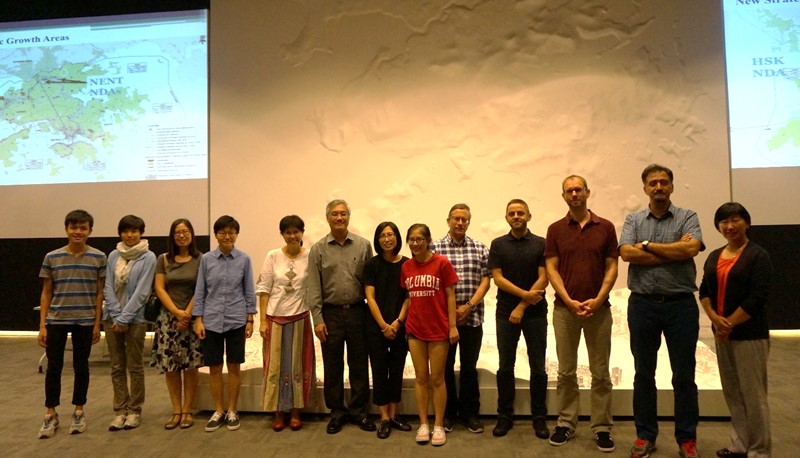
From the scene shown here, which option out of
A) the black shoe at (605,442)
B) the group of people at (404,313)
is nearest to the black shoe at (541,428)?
the group of people at (404,313)

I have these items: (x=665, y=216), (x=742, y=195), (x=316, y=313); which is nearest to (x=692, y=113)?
(x=742, y=195)

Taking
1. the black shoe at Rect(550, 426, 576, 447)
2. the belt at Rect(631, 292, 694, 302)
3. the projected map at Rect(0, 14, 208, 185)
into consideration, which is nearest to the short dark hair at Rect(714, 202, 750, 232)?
the belt at Rect(631, 292, 694, 302)

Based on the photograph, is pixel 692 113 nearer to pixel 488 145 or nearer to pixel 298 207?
pixel 488 145

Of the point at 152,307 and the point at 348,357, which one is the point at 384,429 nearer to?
the point at 348,357

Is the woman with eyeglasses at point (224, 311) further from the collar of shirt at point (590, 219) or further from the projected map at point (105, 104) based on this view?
the projected map at point (105, 104)

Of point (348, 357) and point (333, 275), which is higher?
point (333, 275)

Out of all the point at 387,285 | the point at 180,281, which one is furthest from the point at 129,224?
the point at 387,285

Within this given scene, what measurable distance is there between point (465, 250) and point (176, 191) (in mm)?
4627

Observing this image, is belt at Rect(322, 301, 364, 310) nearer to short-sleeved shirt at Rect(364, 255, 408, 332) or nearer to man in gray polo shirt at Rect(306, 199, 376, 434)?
man in gray polo shirt at Rect(306, 199, 376, 434)

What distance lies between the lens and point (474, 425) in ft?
10.3

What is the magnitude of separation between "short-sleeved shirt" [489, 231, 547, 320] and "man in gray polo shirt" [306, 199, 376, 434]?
2.71 feet

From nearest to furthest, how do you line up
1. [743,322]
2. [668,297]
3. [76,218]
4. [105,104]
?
[743,322], [668,297], [76,218], [105,104]

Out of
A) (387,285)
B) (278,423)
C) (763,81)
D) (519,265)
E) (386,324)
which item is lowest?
(278,423)

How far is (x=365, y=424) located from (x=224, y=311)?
1.12 m
